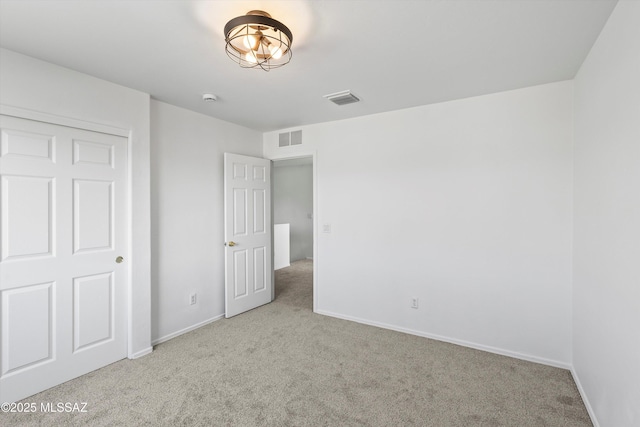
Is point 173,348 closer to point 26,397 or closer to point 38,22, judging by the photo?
point 26,397

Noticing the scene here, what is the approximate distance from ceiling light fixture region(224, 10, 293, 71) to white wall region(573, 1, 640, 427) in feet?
5.55

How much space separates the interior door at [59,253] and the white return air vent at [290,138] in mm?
1949

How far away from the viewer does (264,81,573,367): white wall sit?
8.55ft

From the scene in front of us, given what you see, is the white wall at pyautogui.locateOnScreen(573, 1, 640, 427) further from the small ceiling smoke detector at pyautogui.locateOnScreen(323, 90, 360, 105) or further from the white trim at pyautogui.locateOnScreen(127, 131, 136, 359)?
the white trim at pyautogui.locateOnScreen(127, 131, 136, 359)

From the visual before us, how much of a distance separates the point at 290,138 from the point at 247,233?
1.41 meters

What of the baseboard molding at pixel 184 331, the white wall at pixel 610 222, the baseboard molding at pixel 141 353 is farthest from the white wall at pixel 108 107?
the white wall at pixel 610 222

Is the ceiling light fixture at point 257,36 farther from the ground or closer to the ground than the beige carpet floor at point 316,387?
farther from the ground

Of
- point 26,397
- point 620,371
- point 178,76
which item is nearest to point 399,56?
point 178,76

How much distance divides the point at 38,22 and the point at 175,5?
90 centimetres

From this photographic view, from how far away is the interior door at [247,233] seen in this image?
3.70 meters

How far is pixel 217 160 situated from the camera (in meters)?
3.66

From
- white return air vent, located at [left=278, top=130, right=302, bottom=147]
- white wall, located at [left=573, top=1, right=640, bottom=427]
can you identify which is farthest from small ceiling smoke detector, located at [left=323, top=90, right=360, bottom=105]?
white wall, located at [left=573, top=1, right=640, bottom=427]

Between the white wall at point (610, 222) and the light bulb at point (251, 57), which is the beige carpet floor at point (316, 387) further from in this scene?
the light bulb at point (251, 57)

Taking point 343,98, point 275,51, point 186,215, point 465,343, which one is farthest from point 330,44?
point 465,343
